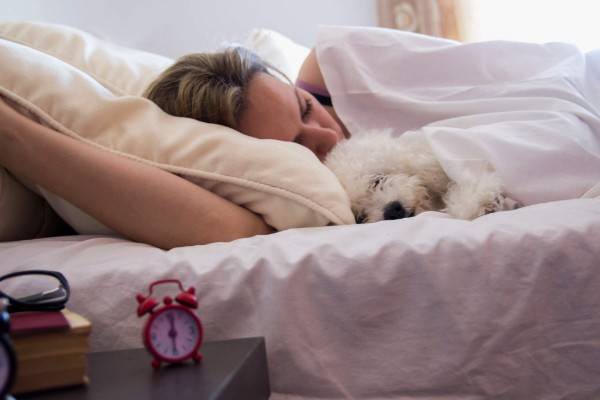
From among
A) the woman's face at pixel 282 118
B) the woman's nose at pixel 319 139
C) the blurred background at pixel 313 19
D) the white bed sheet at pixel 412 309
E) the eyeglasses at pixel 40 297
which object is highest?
the blurred background at pixel 313 19

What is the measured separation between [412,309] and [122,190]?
0.52 metres

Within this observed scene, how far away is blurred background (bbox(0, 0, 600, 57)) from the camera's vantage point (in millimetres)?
2580

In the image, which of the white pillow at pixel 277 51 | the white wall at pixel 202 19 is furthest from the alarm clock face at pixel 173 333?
the white wall at pixel 202 19

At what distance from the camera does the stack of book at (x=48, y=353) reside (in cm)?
60

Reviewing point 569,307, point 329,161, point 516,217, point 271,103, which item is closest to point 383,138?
point 329,161

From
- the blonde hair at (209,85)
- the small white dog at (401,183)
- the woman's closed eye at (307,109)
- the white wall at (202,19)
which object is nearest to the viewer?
the small white dog at (401,183)

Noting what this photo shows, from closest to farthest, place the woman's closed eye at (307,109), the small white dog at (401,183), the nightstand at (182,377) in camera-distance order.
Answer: the nightstand at (182,377) < the small white dog at (401,183) < the woman's closed eye at (307,109)

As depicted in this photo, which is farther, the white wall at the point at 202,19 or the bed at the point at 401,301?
the white wall at the point at 202,19

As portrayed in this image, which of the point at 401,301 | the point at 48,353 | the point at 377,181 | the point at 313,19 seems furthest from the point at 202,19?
the point at 48,353

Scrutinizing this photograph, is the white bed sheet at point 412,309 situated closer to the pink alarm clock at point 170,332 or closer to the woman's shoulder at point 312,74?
the pink alarm clock at point 170,332

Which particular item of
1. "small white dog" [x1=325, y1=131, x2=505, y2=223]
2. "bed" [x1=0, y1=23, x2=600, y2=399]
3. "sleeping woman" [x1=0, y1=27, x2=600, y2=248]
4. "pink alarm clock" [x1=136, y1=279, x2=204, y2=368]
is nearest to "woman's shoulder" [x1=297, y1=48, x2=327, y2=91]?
"sleeping woman" [x1=0, y1=27, x2=600, y2=248]

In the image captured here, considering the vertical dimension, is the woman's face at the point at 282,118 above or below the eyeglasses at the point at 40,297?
above

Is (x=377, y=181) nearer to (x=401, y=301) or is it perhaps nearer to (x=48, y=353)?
(x=401, y=301)

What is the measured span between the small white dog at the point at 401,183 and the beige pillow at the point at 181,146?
0.30ft
